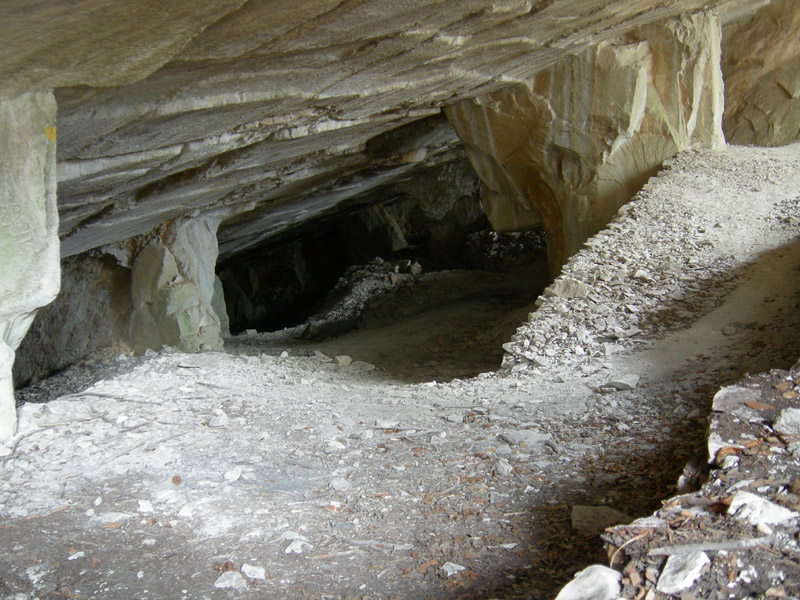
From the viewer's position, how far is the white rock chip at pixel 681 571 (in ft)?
6.16

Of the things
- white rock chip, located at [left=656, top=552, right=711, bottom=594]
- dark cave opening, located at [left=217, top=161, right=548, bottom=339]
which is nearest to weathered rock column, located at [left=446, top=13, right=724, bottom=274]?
dark cave opening, located at [left=217, top=161, right=548, bottom=339]

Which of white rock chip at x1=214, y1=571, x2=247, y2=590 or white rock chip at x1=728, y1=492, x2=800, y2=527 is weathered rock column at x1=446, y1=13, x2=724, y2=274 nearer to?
white rock chip at x1=728, y1=492, x2=800, y2=527

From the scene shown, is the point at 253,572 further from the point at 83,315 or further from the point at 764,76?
the point at 764,76

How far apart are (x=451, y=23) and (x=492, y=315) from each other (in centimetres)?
559

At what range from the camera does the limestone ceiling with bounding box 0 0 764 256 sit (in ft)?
9.14

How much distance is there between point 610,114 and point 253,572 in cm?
570

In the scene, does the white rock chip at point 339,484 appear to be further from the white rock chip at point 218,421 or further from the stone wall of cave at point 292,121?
the stone wall of cave at point 292,121

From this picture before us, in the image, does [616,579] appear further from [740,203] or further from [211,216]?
[211,216]

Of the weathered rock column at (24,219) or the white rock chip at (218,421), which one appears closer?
the weathered rock column at (24,219)

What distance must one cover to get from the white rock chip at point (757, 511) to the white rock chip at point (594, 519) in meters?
0.54

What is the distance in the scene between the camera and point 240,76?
388 cm

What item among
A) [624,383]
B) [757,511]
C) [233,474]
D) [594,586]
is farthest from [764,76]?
[594,586]

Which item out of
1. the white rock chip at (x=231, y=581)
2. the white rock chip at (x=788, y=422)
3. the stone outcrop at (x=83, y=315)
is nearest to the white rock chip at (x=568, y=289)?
the white rock chip at (x=788, y=422)

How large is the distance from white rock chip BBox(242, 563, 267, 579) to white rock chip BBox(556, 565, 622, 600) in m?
1.18
